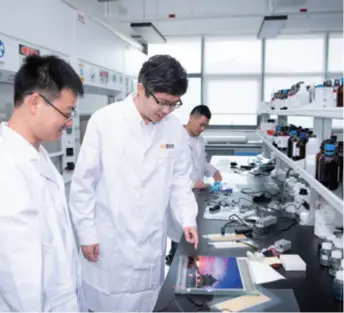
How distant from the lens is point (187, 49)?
7.68m

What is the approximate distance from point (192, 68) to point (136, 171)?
244 inches

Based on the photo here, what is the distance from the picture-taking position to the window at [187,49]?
299 inches

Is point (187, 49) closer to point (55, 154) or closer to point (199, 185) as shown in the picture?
point (199, 185)

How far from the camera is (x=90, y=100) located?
12.5ft

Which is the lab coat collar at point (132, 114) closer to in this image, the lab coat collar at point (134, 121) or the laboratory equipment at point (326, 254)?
the lab coat collar at point (134, 121)

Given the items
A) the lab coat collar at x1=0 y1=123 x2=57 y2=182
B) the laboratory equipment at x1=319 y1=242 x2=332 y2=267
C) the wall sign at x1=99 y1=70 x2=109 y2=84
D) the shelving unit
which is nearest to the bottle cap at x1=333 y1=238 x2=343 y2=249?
the laboratory equipment at x1=319 y1=242 x2=332 y2=267

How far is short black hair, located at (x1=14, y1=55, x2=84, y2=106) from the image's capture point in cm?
120

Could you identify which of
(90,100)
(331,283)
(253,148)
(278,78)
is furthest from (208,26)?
(331,283)

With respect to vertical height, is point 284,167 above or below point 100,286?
above

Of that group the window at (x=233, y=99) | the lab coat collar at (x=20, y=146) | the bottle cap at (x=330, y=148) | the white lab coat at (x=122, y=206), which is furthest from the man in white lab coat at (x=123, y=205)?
the window at (x=233, y=99)

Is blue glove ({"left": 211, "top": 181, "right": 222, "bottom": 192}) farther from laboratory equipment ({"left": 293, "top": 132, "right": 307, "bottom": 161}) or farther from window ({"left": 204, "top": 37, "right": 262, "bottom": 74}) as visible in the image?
window ({"left": 204, "top": 37, "right": 262, "bottom": 74})

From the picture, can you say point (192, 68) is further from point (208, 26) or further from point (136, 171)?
point (136, 171)

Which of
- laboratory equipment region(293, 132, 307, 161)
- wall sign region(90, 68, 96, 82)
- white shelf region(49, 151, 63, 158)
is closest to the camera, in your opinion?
laboratory equipment region(293, 132, 307, 161)

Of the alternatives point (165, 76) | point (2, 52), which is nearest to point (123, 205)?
point (165, 76)
